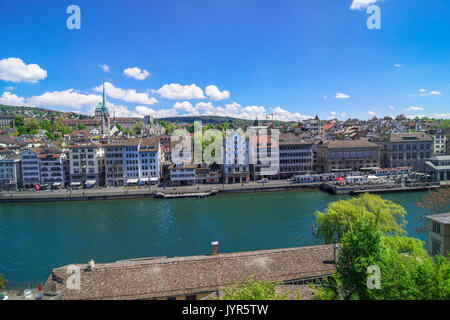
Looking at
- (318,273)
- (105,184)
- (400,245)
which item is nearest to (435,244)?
(400,245)

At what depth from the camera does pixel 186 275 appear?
41.2ft

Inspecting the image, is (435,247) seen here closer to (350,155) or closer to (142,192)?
(142,192)

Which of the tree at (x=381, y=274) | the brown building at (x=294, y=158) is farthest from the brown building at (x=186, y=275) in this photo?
the brown building at (x=294, y=158)

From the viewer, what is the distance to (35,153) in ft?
175

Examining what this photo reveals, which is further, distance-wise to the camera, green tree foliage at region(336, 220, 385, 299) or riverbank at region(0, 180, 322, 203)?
riverbank at region(0, 180, 322, 203)

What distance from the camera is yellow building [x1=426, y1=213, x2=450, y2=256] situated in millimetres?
14875

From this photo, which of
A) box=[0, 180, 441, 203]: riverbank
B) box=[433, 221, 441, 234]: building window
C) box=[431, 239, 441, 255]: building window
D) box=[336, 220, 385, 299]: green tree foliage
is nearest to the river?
box=[0, 180, 441, 203]: riverbank

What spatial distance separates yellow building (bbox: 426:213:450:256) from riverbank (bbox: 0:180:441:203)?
30.7m

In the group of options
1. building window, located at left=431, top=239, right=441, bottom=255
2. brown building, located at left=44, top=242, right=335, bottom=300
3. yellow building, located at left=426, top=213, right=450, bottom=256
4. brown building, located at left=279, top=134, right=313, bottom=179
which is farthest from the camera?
brown building, located at left=279, top=134, right=313, bottom=179

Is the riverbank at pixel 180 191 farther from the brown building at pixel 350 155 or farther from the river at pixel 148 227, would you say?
the brown building at pixel 350 155

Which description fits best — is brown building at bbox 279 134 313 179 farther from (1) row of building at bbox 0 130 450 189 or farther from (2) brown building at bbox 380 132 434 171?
(2) brown building at bbox 380 132 434 171

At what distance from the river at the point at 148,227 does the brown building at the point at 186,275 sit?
9804mm

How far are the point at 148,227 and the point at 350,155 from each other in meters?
44.3
